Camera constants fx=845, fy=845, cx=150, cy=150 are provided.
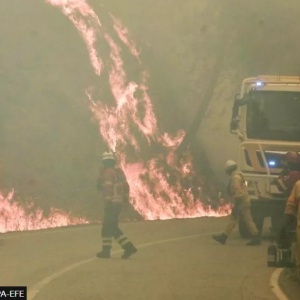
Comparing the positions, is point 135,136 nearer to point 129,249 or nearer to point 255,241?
point 255,241

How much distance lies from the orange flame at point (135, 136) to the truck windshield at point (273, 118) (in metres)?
9.63

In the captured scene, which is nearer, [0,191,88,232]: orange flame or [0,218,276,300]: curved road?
[0,218,276,300]: curved road

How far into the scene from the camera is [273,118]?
19172 millimetres

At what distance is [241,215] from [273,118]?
2.55m

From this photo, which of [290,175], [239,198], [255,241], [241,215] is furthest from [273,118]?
[290,175]

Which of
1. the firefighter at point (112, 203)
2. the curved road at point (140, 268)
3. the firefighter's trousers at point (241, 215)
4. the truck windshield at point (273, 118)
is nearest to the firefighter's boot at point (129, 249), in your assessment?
the firefighter at point (112, 203)

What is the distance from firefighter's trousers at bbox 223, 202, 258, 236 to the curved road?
43 cm

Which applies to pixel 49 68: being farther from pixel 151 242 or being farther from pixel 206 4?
pixel 151 242

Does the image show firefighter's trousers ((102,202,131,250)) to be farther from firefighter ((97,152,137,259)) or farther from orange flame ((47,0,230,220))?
orange flame ((47,0,230,220))

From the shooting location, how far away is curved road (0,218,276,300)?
11000 millimetres

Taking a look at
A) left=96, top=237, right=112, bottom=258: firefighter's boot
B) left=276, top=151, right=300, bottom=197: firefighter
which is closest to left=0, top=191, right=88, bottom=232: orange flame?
left=96, top=237, right=112, bottom=258: firefighter's boot

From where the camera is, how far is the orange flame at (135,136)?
29.4 meters

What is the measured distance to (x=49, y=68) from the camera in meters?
32.4

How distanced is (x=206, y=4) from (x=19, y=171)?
1483cm
